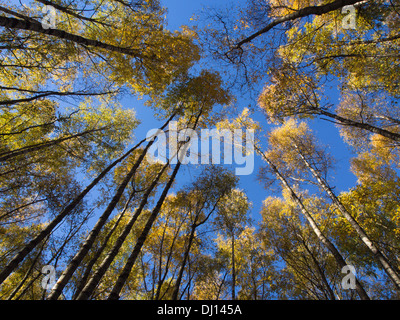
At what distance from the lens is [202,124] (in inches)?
412

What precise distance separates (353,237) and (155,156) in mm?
11205

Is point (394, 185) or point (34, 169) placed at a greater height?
point (34, 169)

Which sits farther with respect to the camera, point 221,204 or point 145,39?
point 221,204

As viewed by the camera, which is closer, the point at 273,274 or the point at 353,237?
the point at 353,237

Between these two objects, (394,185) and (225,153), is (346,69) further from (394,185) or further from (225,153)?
(225,153)

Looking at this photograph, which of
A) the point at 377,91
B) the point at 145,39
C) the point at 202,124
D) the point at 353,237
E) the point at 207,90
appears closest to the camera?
the point at 145,39

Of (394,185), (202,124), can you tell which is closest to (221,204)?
(202,124)

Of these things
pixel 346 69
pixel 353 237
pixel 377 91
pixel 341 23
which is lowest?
pixel 353 237

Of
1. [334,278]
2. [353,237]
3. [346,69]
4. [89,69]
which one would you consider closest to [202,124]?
[89,69]

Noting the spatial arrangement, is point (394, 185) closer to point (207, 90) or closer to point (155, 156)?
point (207, 90)

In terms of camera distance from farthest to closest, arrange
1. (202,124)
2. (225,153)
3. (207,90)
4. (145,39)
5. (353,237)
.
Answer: (225,153), (202,124), (207,90), (353,237), (145,39)

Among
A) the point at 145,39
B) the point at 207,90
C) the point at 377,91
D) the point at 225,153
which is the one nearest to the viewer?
the point at 145,39

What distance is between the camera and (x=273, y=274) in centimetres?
1067

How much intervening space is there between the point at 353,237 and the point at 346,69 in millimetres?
7725
